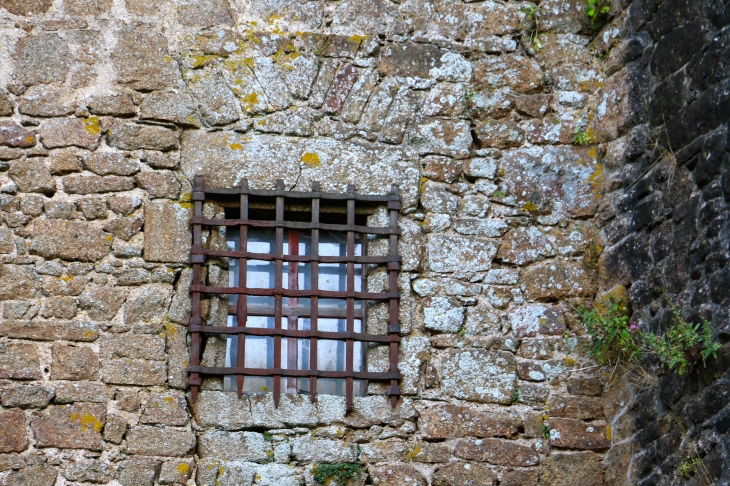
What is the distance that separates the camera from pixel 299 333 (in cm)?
486

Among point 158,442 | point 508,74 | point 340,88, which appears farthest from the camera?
point 508,74

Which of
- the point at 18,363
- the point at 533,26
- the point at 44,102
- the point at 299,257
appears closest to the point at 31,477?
the point at 18,363

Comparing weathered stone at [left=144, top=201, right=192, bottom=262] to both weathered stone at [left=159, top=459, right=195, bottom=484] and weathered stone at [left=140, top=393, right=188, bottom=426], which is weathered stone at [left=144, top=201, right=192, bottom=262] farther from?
weathered stone at [left=159, top=459, right=195, bottom=484]

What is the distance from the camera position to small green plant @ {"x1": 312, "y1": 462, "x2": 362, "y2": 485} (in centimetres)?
466

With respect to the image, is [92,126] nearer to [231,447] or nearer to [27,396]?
[27,396]

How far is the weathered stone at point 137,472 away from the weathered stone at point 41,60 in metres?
1.84

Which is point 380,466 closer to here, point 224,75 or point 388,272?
point 388,272

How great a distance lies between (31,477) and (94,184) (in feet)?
4.45

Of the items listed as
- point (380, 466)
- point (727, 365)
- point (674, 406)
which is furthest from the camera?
point (380, 466)

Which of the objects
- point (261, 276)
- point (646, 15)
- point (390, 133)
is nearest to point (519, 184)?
point (390, 133)

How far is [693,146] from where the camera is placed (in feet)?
14.7

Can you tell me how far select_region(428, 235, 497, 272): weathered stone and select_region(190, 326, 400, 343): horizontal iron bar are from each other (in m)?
0.43

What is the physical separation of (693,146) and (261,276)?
81.5 inches

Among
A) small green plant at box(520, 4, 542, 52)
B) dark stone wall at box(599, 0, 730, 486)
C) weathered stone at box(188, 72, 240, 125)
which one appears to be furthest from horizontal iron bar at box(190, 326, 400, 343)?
small green plant at box(520, 4, 542, 52)
